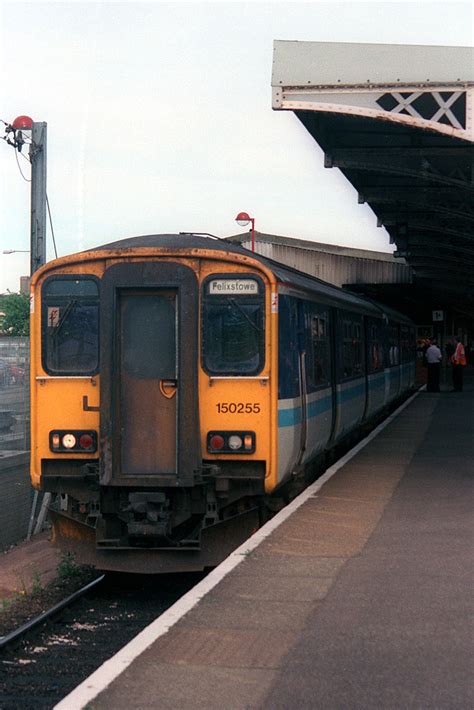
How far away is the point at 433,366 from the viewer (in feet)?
105

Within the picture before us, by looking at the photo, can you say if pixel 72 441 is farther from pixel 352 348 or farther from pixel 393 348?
pixel 393 348

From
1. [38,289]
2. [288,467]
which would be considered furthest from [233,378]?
[38,289]

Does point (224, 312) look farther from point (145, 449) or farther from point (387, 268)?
point (387, 268)

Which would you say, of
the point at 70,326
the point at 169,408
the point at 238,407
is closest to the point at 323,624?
the point at 238,407

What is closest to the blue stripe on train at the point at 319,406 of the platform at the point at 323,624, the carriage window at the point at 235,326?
the carriage window at the point at 235,326

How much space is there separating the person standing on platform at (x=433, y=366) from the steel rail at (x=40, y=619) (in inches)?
881

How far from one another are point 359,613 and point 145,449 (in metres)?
3.54

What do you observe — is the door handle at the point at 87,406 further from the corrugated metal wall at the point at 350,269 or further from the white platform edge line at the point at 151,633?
the corrugated metal wall at the point at 350,269

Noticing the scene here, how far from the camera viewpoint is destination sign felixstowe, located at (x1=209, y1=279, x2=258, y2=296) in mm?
9648

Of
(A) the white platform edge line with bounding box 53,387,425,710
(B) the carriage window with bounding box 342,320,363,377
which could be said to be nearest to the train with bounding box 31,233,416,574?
(A) the white platform edge line with bounding box 53,387,425,710

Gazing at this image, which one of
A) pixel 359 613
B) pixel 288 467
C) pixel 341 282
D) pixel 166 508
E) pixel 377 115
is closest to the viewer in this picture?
pixel 359 613

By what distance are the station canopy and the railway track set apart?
550 cm

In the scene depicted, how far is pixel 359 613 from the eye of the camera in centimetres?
644

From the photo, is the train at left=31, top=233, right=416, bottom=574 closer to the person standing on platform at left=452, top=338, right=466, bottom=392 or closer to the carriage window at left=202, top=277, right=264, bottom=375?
the carriage window at left=202, top=277, right=264, bottom=375
